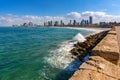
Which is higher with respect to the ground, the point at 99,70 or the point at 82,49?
the point at 99,70

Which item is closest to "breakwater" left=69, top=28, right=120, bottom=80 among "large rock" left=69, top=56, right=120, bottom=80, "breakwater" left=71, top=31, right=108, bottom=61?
"large rock" left=69, top=56, right=120, bottom=80

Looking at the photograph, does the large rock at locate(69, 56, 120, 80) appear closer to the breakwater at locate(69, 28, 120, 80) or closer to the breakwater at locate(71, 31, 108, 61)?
the breakwater at locate(69, 28, 120, 80)

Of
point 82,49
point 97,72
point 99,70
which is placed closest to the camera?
point 97,72

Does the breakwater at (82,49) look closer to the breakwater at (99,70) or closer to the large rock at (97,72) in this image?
the breakwater at (99,70)

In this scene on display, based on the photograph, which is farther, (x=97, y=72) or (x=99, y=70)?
(x=99, y=70)

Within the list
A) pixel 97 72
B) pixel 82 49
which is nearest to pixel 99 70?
pixel 97 72

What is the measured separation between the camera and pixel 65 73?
766 cm

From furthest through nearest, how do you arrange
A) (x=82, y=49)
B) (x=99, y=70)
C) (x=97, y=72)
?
(x=82, y=49) < (x=99, y=70) < (x=97, y=72)

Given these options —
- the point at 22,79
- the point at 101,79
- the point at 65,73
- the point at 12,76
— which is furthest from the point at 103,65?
the point at 12,76

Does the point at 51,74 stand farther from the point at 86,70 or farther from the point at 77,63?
the point at 86,70

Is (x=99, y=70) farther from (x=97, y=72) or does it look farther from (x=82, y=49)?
(x=82, y=49)

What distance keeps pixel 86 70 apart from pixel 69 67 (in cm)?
456

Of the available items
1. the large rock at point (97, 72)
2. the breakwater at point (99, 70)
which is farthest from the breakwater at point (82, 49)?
the large rock at point (97, 72)

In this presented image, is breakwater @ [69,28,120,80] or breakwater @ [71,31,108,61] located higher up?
breakwater @ [69,28,120,80]
